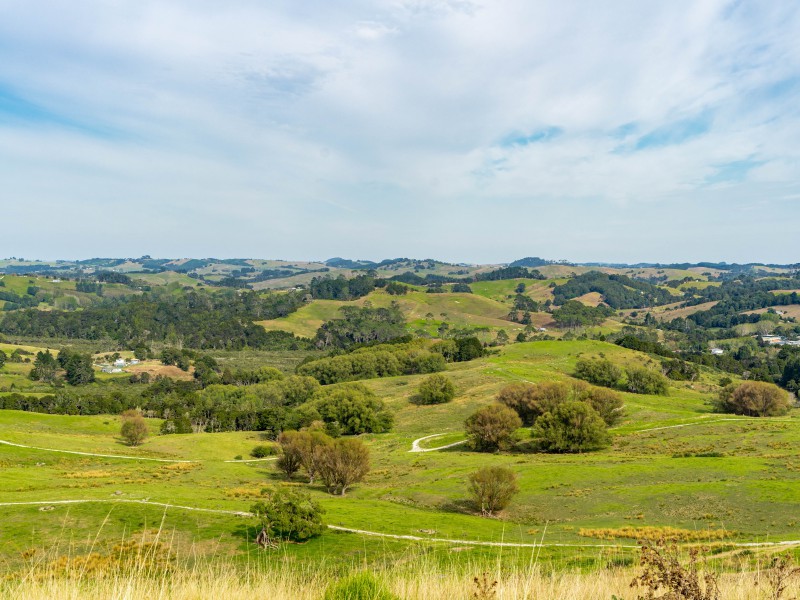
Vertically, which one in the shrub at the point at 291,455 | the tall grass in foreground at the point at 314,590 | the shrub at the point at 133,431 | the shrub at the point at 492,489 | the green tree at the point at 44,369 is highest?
the tall grass in foreground at the point at 314,590

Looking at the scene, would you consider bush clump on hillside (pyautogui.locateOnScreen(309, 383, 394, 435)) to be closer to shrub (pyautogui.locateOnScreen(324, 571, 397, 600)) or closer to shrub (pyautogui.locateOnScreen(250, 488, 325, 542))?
shrub (pyautogui.locateOnScreen(250, 488, 325, 542))

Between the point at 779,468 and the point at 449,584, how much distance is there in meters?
50.1

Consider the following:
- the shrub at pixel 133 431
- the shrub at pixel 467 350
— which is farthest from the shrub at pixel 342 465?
the shrub at pixel 467 350

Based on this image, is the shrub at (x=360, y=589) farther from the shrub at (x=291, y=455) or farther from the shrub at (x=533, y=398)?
the shrub at (x=533, y=398)

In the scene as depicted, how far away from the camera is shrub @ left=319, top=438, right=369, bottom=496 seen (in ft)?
169

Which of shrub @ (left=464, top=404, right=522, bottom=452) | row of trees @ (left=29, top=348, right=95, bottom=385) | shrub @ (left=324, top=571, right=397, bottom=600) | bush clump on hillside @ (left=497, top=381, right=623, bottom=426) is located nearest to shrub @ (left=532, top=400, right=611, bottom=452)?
shrub @ (left=464, top=404, right=522, bottom=452)

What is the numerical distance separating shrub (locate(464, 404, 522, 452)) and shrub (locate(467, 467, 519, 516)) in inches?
1069

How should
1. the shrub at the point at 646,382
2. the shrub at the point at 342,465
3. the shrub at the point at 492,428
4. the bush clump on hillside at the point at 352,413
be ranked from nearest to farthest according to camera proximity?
1. the shrub at the point at 342,465
2. the shrub at the point at 492,428
3. the bush clump on hillside at the point at 352,413
4. the shrub at the point at 646,382

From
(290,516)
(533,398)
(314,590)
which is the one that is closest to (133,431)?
(290,516)

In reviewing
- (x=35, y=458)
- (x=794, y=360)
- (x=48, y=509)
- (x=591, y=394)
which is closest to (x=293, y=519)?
(x=48, y=509)

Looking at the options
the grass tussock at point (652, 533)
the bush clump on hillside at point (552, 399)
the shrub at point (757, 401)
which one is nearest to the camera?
the grass tussock at point (652, 533)

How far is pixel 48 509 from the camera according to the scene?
34.6 metres

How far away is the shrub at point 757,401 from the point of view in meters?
86.1

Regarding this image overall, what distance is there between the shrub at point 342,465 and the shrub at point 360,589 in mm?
47077
